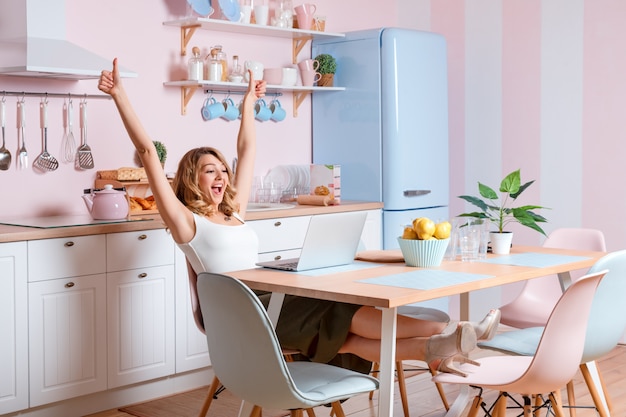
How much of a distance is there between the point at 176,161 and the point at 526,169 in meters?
2.11

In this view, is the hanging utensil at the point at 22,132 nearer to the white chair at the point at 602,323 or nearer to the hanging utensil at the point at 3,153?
the hanging utensil at the point at 3,153

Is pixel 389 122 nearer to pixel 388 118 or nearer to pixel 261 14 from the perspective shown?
pixel 388 118

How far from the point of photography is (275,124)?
5.28 metres

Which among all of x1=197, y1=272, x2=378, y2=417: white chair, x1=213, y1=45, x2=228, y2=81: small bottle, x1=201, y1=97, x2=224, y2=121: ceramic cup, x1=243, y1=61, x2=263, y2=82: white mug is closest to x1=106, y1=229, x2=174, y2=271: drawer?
x1=201, y1=97, x2=224, y2=121: ceramic cup

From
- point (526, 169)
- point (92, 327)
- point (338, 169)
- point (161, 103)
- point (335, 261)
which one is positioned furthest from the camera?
point (526, 169)

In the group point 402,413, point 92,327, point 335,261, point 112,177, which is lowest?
point 402,413

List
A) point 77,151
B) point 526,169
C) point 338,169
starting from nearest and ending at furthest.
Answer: point 77,151
point 338,169
point 526,169

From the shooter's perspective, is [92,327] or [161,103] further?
[161,103]

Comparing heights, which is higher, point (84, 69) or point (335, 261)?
point (84, 69)

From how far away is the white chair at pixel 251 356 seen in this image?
7.92 ft

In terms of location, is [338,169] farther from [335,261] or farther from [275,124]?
[335,261]

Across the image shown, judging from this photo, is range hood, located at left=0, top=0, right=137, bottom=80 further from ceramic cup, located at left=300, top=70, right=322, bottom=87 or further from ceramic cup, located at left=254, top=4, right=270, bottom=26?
ceramic cup, located at left=300, top=70, right=322, bottom=87

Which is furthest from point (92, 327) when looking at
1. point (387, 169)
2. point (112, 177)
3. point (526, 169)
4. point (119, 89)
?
point (526, 169)

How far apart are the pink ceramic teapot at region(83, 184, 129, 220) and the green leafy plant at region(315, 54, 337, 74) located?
1735mm
